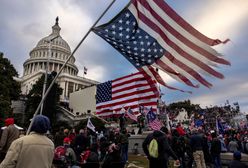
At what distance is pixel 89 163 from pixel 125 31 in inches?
152

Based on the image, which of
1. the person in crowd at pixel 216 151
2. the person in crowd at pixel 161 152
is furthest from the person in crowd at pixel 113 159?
the person in crowd at pixel 216 151

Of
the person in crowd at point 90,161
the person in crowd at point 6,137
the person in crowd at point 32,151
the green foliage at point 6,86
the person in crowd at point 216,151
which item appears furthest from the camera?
the green foliage at point 6,86

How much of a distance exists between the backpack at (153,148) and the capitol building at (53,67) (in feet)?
282

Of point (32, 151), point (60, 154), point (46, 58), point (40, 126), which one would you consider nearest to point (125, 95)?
point (60, 154)

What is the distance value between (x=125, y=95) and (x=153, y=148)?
27.0ft

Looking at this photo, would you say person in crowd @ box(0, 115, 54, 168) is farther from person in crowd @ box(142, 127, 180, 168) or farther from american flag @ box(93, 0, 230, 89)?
american flag @ box(93, 0, 230, 89)

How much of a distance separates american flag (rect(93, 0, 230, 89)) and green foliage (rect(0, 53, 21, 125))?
31.2m

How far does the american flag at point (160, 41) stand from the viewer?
306 inches

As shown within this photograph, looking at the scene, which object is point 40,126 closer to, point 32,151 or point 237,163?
point 32,151

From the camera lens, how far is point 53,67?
9869 cm

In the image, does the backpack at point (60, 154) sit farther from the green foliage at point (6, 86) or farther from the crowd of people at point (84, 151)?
the green foliage at point (6, 86)

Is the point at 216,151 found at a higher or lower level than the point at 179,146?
lower

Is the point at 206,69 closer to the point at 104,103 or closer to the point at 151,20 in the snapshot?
the point at 151,20

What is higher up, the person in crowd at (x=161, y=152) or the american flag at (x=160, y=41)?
the american flag at (x=160, y=41)
